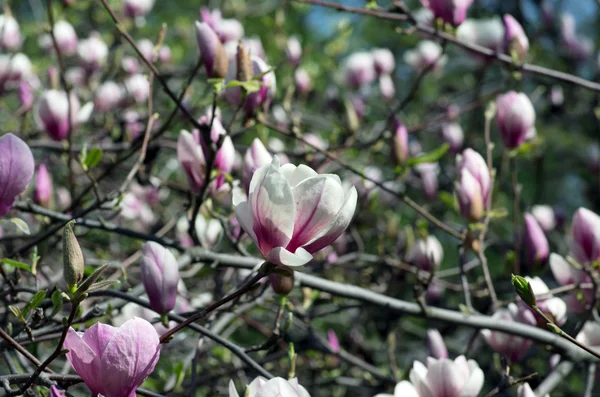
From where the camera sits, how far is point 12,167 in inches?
34.9

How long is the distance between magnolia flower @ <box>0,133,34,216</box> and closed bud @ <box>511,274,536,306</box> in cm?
66

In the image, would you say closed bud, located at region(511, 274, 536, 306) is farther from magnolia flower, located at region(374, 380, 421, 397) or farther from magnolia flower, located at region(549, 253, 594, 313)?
magnolia flower, located at region(549, 253, 594, 313)

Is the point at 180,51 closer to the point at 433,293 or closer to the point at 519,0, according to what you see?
the point at 519,0

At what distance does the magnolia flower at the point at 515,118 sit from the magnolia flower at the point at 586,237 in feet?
0.89

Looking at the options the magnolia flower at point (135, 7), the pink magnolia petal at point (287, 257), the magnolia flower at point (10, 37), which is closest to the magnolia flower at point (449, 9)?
the pink magnolia petal at point (287, 257)

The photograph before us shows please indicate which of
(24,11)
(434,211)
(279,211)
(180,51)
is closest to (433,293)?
(434,211)

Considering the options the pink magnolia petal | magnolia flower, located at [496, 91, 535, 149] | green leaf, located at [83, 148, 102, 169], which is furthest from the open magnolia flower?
magnolia flower, located at [496, 91, 535, 149]

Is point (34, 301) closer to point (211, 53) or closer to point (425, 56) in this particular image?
point (211, 53)

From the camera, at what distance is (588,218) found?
130 cm

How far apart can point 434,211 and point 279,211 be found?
2449 millimetres

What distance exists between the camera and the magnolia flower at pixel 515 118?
58.6 inches

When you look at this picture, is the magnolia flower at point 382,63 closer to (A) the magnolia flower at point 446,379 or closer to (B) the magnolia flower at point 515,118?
(B) the magnolia flower at point 515,118

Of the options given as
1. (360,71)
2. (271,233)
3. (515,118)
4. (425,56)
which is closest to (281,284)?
(271,233)

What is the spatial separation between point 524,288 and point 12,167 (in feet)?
2.27
